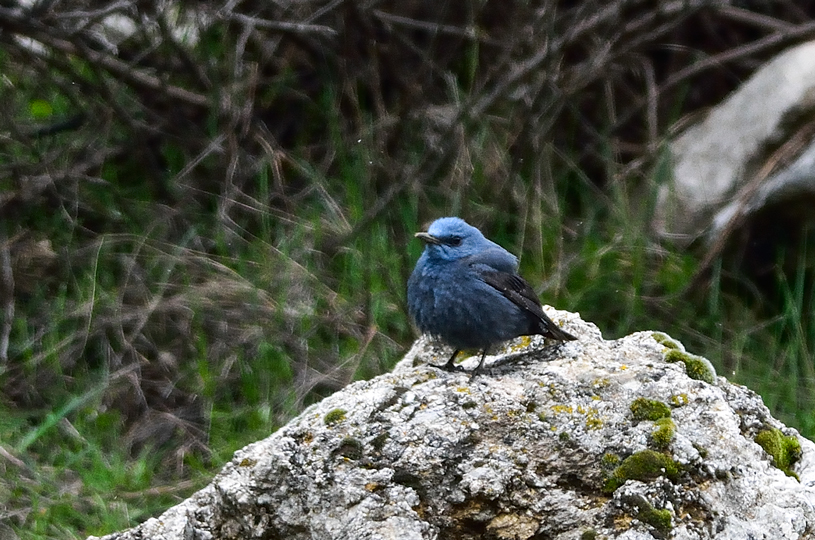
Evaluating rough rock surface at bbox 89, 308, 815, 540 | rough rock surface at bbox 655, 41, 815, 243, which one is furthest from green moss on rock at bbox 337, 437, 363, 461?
rough rock surface at bbox 655, 41, 815, 243

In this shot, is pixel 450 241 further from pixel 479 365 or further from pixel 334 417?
pixel 334 417

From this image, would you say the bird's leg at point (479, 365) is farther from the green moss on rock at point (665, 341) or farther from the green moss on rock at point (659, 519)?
the green moss on rock at point (659, 519)

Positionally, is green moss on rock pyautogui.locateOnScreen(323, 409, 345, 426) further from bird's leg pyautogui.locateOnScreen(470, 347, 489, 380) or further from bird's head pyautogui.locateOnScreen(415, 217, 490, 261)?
bird's head pyautogui.locateOnScreen(415, 217, 490, 261)

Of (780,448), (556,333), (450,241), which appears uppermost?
(450,241)

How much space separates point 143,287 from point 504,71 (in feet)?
7.27

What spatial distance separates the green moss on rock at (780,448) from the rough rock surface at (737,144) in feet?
8.78

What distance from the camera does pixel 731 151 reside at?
564 centimetres

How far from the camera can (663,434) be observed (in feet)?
8.21

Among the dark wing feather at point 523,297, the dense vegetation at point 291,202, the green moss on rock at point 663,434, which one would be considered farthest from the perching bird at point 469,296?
the dense vegetation at point 291,202

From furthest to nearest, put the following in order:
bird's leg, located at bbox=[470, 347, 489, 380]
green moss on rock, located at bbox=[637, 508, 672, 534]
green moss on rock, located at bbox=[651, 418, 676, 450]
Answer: bird's leg, located at bbox=[470, 347, 489, 380]
green moss on rock, located at bbox=[651, 418, 676, 450]
green moss on rock, located at bbox=[637, 508, 672, 534]

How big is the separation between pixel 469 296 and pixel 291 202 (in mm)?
2289

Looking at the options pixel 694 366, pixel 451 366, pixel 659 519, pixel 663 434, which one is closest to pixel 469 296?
pixel 451 366

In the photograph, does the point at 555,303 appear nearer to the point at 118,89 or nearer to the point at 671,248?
the point at 671,248

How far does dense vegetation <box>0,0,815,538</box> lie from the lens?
15.5ft
